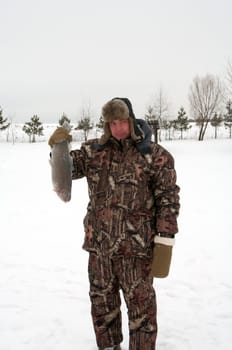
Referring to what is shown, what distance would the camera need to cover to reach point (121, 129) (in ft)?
7.22

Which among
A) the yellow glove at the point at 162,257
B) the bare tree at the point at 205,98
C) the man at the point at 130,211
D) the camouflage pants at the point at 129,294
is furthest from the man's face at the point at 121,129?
the bare tree at the point at 205,98

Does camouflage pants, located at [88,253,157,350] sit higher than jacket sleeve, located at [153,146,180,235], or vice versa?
jacket sleeve, located at [153,146,180,235]

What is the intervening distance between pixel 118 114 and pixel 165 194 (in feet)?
1.90

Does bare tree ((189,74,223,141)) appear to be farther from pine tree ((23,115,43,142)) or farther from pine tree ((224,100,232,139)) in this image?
pine tree ((23,115,43,142))

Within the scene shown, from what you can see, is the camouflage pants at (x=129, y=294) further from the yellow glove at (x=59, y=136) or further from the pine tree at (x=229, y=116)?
the pine tree at (x=229, y=116)

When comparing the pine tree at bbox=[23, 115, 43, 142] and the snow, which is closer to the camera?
the snow

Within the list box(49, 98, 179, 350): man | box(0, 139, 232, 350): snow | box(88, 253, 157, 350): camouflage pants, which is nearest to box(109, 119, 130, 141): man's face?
box(49, 98, 179, 350): man

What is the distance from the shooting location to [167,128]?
123ft

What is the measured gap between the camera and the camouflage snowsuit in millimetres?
2146

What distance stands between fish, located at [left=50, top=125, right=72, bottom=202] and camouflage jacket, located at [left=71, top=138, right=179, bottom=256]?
0.89 ft

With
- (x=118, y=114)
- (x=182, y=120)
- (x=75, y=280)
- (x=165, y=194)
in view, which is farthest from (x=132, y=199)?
(x=182, y=120)

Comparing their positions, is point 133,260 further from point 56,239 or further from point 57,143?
point 56,239

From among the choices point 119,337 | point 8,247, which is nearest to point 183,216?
point 8,247

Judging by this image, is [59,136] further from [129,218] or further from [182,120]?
[182,120]
